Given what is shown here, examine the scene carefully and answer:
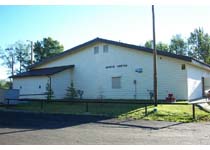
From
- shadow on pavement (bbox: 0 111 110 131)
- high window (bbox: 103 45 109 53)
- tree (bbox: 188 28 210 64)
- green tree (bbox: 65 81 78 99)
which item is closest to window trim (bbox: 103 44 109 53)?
high window (bbox: 103 45 109 53)

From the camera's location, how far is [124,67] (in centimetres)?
→ 2462

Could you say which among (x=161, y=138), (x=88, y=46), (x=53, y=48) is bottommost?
(x=161, y=138)

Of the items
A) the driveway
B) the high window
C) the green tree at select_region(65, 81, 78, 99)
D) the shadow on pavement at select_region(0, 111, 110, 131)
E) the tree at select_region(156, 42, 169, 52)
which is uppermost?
the tree at select_region(156, 42, 169, 52)

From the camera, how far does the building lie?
22.2m

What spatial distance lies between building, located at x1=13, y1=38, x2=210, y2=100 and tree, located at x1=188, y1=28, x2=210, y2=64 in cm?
3519

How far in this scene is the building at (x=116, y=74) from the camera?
2223cm

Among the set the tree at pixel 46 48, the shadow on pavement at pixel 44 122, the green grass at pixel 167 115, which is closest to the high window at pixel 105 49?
the green grass at pixel 167 115

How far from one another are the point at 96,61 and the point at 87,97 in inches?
139

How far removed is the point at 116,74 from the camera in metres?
25.1

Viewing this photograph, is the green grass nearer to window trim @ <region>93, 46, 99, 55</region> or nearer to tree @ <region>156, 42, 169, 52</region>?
window trim @ <region>93, 46, 99, 55</region>


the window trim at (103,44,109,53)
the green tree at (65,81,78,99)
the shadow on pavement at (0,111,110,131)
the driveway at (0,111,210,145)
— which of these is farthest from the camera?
the window trim at (103,44,109,53)
